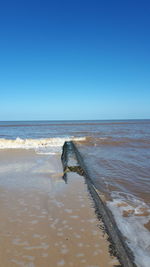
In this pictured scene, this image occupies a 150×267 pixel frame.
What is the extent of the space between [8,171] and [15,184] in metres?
1.60

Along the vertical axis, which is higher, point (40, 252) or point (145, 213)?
point (40, 252)

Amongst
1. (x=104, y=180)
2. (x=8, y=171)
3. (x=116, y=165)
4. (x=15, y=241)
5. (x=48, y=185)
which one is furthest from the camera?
(x=116, y=165)

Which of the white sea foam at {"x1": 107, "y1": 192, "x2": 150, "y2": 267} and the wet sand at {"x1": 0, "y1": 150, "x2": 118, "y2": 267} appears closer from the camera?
the wet sand at {"x1": 0, "y1": 150, "x2": 118, "y2": 267}

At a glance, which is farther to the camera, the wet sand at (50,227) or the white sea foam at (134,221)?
the white sea foam at (134,221)

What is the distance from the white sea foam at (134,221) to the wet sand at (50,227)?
56cm

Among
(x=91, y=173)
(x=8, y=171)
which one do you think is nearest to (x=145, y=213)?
(x=91, y=173)

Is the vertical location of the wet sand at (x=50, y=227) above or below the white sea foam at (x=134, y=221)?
above

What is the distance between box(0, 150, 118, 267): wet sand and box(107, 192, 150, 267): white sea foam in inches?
22.1

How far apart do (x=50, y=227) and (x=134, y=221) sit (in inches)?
66.1

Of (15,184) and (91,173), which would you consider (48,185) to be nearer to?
(15,184)

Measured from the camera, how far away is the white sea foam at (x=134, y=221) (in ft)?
8.34

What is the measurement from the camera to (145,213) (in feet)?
12.2

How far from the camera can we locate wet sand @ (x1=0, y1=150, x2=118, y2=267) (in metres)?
2.19

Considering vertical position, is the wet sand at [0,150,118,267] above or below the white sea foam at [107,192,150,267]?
above
